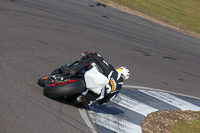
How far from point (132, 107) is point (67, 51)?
3.32m

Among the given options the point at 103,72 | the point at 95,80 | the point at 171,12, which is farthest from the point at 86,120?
the point at 171,12

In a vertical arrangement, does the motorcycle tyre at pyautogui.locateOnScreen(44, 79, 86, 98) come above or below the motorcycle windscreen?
below

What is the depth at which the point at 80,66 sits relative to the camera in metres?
6.04

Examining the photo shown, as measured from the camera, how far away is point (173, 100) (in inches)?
364

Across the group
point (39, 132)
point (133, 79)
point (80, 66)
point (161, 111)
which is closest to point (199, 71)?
point (133, 79)

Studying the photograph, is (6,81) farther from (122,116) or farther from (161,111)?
(161,111)

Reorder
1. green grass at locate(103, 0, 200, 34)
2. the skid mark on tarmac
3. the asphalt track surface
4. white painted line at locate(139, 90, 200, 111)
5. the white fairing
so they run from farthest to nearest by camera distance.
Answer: green grass at locate(103, 0, 200, 34)
white painted line at locate(139, 90, 200, 111)
the skid mark on tarmac
the white fairing
the asphalt track surface

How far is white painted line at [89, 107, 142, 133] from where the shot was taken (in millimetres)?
6246

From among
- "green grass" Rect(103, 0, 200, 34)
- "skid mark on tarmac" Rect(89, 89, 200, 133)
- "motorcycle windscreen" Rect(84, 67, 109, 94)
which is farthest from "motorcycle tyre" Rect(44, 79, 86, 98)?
"green grass" Rect(103, 0, 200, 34)

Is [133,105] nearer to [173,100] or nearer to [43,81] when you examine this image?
[173,100]

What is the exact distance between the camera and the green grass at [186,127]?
7260mm

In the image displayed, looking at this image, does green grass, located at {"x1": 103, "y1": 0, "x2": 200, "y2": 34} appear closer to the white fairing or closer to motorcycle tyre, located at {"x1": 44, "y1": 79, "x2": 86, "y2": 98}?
the white fairing

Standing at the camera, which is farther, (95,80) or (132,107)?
(132,107)

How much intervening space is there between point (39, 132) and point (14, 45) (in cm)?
454
